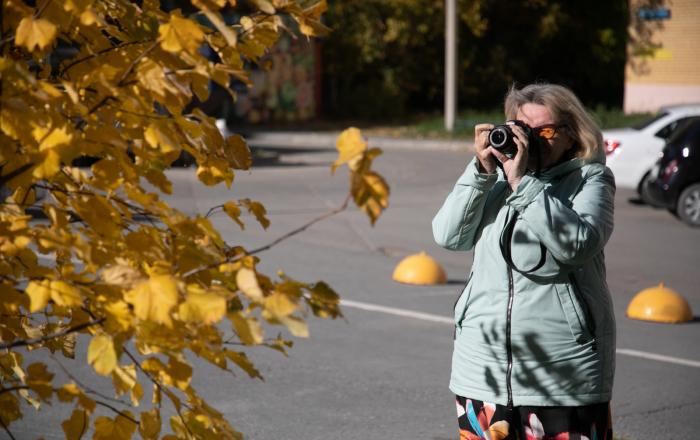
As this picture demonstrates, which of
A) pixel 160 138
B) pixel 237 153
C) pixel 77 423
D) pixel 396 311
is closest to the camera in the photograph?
pixel 160 138

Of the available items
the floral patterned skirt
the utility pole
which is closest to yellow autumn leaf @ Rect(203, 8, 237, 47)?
the floral patterned skirt

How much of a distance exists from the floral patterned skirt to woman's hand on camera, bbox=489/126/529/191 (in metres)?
0.70

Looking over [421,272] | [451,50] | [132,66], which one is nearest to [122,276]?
[132,66]

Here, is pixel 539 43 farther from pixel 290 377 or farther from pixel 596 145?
pixel 596 145

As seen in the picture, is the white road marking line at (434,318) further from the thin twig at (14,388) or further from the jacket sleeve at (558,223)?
the thin twig at (14,388)

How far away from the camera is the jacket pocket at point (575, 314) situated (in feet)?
10.9

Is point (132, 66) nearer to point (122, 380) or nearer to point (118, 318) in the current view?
point (118, 318)

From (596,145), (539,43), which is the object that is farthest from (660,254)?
(539,43)

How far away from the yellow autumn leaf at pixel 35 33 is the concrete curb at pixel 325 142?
22.7 metres

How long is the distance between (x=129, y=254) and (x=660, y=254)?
34.6 feet

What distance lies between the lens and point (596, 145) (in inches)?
134

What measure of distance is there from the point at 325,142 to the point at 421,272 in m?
17.1

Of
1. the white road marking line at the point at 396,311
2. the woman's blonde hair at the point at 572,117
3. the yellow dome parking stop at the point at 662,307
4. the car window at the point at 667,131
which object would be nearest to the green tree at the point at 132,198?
the woman's blonde hair at the point at 572,117

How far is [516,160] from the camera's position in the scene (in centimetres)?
326
